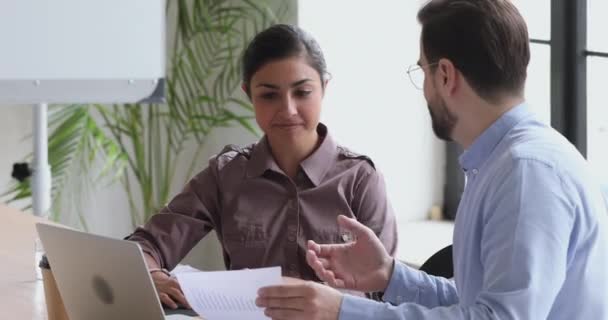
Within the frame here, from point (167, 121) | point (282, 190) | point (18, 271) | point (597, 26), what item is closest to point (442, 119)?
point (282, 190)

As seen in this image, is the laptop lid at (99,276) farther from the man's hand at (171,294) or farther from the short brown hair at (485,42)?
the short brown hair at (485,42)

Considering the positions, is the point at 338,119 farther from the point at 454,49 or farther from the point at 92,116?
the point at 454,49

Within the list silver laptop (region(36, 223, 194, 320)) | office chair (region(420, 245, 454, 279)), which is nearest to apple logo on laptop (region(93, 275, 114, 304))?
silver laptop (region(36, 223, 194, 320))

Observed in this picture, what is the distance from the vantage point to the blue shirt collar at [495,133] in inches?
59.5

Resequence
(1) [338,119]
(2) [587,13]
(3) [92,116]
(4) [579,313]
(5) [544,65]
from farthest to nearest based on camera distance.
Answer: (3) [92,116] → (1) [338,119] → (5) [544,65] → (2) [587,13] → (4) [579,313]

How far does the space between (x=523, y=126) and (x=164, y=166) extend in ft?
8.87

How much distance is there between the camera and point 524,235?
134cm

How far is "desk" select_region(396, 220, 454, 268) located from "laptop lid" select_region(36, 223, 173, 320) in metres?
1.61

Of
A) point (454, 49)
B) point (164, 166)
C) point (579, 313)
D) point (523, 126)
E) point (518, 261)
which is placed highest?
point (454, 49)

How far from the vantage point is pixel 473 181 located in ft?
5.02

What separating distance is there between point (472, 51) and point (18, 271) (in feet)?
4.58

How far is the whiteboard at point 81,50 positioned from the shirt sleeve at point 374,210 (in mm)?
1580

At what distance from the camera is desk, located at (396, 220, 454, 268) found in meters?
3.25

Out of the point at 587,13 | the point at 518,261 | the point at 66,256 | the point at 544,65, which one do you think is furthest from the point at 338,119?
the point at 518,261
